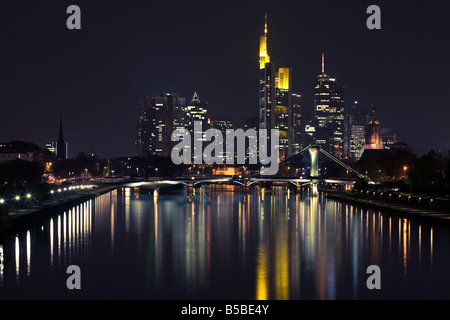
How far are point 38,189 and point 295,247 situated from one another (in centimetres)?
4029

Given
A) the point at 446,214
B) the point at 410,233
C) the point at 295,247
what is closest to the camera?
the point at 295,247

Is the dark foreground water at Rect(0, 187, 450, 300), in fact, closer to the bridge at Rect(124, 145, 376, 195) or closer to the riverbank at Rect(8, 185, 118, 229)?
the riverbank at Rect(8, 185, 118, 229)

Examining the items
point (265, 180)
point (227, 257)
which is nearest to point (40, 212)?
point (227, 257)

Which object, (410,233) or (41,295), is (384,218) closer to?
(410,233)

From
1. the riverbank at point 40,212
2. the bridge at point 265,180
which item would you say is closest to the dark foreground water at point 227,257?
the riverbank at point 40,212

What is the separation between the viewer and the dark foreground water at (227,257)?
96.4ft

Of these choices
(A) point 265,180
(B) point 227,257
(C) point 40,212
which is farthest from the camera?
(A) point 265,180

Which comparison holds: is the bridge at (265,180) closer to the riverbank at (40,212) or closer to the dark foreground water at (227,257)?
the riverbank at (40,212)

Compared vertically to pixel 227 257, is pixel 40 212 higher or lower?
higher

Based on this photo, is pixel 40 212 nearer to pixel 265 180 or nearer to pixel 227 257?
pixel 227 257

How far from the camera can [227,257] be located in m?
38.9

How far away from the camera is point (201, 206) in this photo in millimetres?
83125

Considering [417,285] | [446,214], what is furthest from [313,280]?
[446,214]
